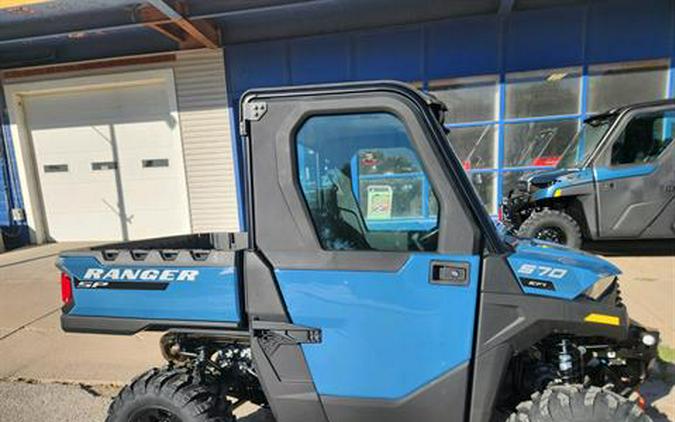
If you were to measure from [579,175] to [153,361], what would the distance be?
19.6ft

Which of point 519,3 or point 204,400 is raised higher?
point 519,3

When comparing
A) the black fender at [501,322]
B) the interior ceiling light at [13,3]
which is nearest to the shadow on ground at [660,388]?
the black fender at [501,322]

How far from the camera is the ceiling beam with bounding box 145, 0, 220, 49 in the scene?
7254 mm

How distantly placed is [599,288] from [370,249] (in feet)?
3.72

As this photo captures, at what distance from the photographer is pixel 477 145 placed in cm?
828

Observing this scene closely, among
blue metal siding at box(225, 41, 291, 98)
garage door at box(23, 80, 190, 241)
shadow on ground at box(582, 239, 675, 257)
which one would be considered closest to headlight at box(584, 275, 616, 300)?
shadow on ground at box(582, 239, 675, 257)

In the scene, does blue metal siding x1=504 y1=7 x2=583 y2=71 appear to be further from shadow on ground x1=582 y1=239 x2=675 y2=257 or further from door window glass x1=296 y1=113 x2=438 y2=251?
door window glass x1=296 y1=113 x2=438 y2=251

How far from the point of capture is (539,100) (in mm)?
7977

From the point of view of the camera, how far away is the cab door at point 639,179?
584cm

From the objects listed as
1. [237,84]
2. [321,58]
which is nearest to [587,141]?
[321,58]

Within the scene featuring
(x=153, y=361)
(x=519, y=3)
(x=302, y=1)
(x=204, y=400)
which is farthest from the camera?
(x=519, y=3)

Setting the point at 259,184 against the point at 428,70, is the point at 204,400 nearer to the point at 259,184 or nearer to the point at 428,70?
the point at 259,184

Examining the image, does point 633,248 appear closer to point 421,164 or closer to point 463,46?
point 463,46

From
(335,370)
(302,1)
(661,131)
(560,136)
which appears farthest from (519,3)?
(335,370)
